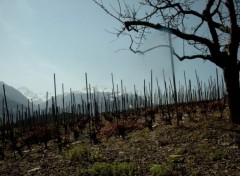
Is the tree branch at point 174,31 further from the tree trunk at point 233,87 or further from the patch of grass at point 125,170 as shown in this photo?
the patch of grass at point 125,170

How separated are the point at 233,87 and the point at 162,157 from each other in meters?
4.51

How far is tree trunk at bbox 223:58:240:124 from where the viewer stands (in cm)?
1213

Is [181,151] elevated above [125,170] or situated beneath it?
elevated above

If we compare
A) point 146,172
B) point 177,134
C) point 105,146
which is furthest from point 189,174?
point 105,146

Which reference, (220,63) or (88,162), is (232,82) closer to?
(220,63)

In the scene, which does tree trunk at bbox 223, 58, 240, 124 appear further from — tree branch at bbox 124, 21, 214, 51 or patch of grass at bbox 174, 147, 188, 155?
patch of grass at bbox 174, 147, 188, 155

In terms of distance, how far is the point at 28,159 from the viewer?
43.6ft

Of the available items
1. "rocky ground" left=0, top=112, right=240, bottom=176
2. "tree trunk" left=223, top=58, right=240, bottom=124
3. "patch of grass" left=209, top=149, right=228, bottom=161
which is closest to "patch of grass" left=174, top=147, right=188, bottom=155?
"rocky ground" left=0, top=112, right=240, bottom=176

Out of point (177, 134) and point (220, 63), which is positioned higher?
point (220, 63)

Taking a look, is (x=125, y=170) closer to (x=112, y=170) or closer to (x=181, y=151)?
(x=112, y=170)

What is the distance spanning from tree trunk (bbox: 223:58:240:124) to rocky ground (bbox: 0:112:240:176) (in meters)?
0.60

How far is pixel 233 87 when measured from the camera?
12164 millimetres

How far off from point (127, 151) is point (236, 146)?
4.13m

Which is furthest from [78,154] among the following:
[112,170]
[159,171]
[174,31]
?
[174,31]
